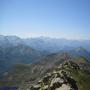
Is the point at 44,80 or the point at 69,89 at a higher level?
the point at 69,89

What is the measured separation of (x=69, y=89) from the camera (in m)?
103

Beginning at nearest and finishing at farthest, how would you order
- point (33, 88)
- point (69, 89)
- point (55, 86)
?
1. point (69, 89)
2. point (55, 86)
3. point (33, 88)

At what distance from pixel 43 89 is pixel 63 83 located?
14908 millimetres

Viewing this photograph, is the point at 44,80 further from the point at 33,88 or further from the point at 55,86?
the point at 55,86

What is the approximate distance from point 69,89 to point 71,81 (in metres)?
24.9

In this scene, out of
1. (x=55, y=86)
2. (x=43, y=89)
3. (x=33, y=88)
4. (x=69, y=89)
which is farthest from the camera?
(x=33, y=88)

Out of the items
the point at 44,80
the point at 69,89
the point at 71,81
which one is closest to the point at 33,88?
the point at 44,80

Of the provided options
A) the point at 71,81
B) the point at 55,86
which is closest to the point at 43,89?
the point at 55,86

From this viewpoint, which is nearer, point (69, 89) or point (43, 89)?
point (69, 89)

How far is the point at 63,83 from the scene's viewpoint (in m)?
115

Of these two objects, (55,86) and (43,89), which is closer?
(55,86)

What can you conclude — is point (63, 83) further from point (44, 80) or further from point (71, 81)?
point (44, 80)

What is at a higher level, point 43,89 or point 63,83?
point 63,83

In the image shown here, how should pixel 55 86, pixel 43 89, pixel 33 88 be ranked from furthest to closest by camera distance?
pixel 33 88, pixel 43 89, pixel 55 86
